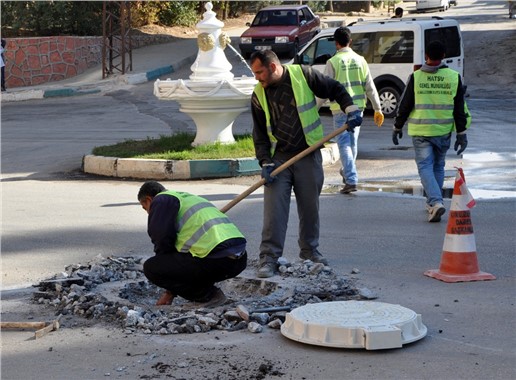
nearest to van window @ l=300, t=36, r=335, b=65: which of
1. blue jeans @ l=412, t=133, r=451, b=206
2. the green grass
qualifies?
the green grass

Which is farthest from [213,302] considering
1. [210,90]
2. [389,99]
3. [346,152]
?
[389,99]

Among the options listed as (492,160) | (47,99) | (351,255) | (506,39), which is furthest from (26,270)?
(506,39)

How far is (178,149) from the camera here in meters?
14.9

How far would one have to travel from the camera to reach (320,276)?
7781mm

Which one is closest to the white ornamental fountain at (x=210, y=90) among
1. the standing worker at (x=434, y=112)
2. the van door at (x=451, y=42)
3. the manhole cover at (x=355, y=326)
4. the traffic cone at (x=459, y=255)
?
the standing worker at (x=434, y=112)

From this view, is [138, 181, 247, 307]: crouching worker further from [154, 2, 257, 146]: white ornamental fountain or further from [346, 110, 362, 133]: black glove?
[154, 2, 257, 146]: white ornamental fountain

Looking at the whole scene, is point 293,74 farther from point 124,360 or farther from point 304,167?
point 124,360

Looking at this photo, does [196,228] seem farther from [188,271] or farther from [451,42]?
[451,42]

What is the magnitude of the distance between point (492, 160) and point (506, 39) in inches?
957

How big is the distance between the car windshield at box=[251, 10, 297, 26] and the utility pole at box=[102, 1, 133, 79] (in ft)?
14.1

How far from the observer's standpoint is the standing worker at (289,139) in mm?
8211

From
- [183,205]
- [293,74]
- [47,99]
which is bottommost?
[47,99]

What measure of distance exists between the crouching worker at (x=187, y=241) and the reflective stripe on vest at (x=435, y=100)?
3678mm

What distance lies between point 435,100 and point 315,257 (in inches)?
101
